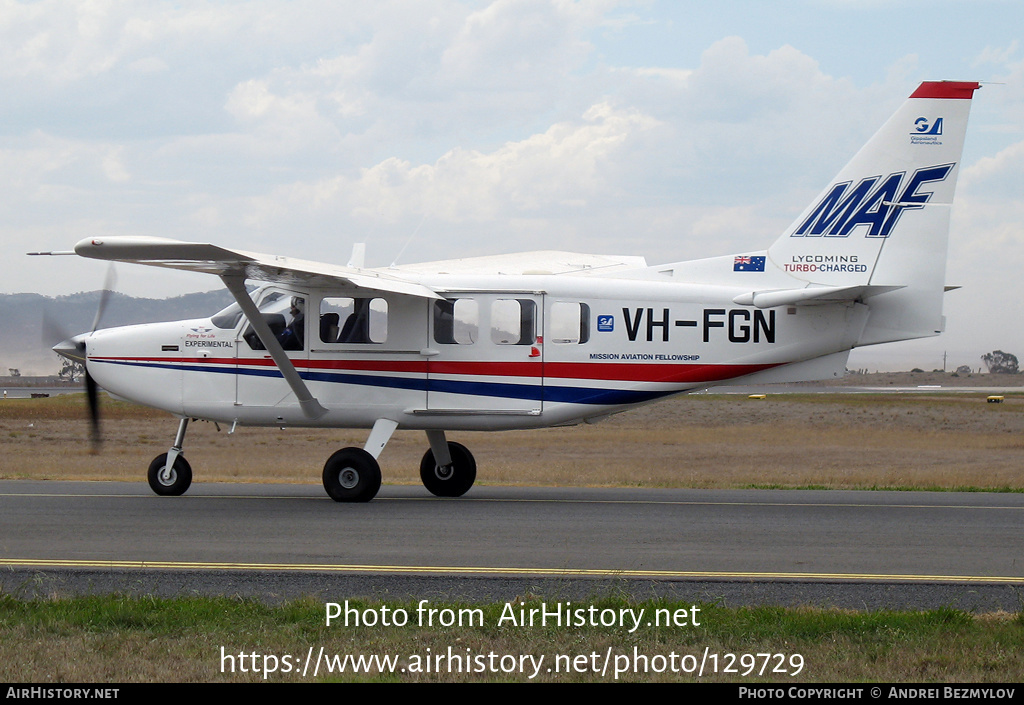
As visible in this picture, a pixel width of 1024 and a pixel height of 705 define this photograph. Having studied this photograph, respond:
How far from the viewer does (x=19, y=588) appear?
29.1ft

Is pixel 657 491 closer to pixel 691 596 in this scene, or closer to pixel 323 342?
pixel 323 342

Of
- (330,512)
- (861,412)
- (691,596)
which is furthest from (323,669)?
(861,412)

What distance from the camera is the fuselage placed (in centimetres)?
1639

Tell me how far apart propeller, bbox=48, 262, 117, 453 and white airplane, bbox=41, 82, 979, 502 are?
1.77m

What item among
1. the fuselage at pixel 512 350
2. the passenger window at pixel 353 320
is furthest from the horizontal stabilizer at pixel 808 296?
the passenger window at pixel 353 320

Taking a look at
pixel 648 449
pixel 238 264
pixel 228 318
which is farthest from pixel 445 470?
pixel 648 449

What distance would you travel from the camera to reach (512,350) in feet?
54.1

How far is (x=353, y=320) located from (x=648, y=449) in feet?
71.0

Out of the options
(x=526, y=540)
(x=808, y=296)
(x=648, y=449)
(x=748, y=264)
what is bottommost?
(x=648, y=449)

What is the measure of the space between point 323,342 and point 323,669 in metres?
10.6

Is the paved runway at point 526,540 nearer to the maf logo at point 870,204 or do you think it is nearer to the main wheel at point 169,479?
the main wheel at point 169,479

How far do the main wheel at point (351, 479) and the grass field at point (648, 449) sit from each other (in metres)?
4.91

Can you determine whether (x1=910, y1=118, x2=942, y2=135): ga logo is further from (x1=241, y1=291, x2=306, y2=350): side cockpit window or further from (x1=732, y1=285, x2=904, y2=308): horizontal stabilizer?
(x1=241, y1=291, x2=306, y2=350): side cockpit window

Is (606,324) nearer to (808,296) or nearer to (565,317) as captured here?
(565,317)
